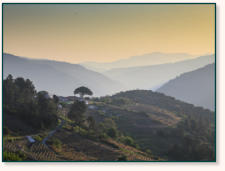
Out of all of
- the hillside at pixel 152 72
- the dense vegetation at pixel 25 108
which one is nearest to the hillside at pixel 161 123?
the hillside at pixel 152 72

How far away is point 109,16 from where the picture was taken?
51.9ft

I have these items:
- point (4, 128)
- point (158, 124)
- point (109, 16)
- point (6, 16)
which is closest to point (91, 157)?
point (4, 128)

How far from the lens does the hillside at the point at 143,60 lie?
1709 cm

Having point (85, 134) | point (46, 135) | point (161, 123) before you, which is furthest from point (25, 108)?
point (161, 123)

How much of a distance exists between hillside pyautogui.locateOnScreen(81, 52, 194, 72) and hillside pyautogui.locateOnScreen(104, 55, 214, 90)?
40cm

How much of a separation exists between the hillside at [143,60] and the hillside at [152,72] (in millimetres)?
401

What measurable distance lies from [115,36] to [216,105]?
8.00 meters

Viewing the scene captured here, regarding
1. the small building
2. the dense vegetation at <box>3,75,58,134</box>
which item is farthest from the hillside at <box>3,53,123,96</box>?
the small building

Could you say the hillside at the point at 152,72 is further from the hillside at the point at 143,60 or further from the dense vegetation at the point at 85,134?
the dense vegetation at the point at 85,134

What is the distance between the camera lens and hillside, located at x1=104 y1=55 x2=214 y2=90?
17764mm

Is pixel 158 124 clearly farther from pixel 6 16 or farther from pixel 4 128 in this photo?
pixel 6 16

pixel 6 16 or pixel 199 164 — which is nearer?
pixel 199 164

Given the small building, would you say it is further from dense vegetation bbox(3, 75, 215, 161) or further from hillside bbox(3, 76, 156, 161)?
dense vegetation bbox(3, 75, 215, 161)
